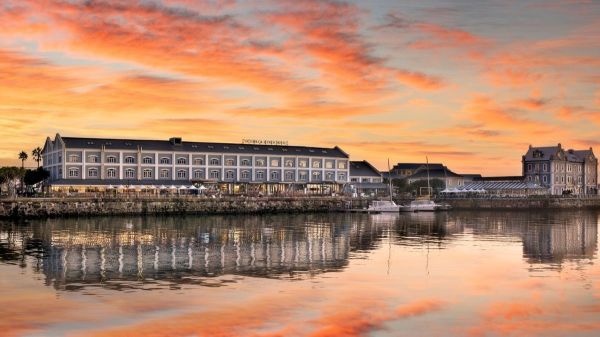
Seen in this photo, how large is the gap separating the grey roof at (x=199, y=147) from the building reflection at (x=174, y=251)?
56.9 m

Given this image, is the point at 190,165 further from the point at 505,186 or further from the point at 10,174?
the point at 505,186

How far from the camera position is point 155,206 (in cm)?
10969

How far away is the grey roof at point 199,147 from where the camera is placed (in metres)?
130

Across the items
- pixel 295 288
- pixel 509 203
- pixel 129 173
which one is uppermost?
pixel 129 173

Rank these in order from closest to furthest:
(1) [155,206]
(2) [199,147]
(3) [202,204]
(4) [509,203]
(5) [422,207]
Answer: (1) [155,206], (3) [202,204], (5) [422,207], (2) [199,147], (4) [509,203]

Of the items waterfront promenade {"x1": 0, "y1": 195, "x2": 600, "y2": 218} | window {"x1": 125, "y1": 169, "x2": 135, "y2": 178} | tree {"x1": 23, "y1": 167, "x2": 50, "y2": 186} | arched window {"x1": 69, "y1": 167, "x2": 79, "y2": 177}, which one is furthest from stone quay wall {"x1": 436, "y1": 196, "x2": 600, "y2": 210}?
tree {"x1": 23, "y1": 167, "x2": 50, "y2": 186}

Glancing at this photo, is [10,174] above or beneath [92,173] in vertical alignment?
above

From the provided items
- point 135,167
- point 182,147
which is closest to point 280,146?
point 182,147

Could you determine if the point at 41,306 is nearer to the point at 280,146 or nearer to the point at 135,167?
the point at 135,167

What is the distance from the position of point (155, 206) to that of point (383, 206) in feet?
137

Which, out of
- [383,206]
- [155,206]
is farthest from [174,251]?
[383,206]

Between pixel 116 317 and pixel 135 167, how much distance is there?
109636mm

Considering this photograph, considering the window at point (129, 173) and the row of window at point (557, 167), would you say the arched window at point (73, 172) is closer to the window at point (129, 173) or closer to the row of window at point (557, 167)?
the window at point (129, 173)

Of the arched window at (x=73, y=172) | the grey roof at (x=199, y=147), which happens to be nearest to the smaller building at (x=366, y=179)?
the grey roof at (x=199, y=147)
